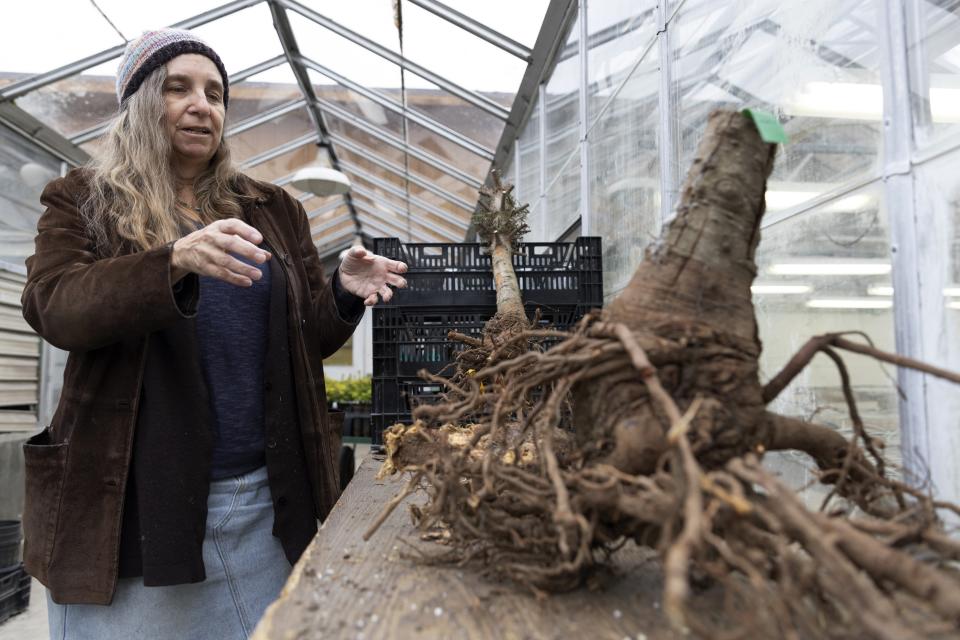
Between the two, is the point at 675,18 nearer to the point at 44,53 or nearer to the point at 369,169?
the point at 44,53

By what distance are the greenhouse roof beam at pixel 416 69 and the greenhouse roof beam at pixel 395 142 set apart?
1.13 m

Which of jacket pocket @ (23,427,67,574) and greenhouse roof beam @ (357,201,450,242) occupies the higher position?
greenhouse roof beam @ (357,201,450,242)

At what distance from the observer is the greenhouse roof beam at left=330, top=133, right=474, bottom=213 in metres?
5.71

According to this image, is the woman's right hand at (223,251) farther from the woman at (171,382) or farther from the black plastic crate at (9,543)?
the black plastic crate at (9,543)

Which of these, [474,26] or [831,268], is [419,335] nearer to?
Answer: [831,268]

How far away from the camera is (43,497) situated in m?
0.97

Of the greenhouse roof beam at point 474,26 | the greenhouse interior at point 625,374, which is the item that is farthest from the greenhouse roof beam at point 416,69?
the greenhouse interior at point 625,374

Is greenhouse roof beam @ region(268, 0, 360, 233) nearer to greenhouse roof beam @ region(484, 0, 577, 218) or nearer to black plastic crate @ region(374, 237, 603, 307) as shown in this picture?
greenhouse roof beam @ region(484, 0, 577, 218)

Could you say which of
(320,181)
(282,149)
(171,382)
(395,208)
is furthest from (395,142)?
(171,382)

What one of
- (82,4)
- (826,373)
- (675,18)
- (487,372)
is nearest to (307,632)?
(487,372)

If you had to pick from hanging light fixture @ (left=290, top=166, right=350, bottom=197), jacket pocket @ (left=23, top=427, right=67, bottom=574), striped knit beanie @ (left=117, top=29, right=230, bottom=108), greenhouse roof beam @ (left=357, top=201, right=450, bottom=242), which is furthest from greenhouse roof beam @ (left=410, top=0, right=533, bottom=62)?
greenhouse roof beam @ (left=357, top=201, right=450, bottom=242)

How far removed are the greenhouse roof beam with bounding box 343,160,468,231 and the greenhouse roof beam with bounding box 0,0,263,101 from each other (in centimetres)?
282

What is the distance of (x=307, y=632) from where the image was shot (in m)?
0.51

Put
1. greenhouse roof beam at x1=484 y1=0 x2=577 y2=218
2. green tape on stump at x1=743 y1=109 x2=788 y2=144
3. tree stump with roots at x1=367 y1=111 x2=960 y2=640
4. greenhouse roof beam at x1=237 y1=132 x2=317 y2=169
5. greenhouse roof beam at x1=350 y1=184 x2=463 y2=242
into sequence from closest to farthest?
tree stump with roots at x1=367 y1=111 x2=960 y2=640, green tape on stump at x1=743 y1=109 x2=788 y2=144, greenhouse roof beam at x1=484 y1=0 x2=577 y2=218, greenhouse roof beam at x1=237 y1=132 x2=317 y2=169, greenhouse roof beam at x1=350 y1=184 x2=463 y2=242
